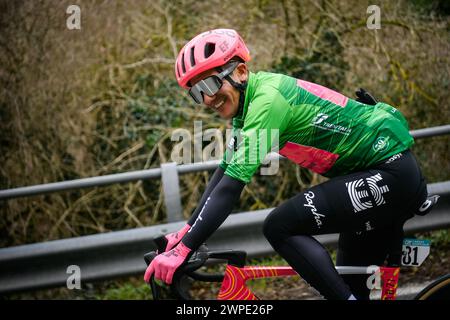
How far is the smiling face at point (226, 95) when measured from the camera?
312cm

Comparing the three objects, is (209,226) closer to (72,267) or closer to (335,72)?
(72,267)

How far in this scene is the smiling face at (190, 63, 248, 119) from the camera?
10.2 ft

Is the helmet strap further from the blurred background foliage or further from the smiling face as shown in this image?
the blurred background foliage

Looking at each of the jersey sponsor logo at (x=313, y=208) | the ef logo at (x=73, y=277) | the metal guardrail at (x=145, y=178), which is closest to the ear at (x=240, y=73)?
the jersey sponsor logo at (x=313, y=208)

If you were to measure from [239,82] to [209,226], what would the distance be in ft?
2.85

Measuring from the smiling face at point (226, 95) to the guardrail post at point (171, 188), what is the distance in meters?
1.76

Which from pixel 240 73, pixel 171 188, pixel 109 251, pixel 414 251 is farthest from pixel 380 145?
pixel 109 251

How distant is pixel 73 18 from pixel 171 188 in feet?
12.1

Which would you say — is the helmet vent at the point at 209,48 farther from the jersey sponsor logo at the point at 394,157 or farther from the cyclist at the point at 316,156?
the jersey sponsor logo at the point at 394,157

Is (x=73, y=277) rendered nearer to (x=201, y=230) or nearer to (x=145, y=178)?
(x=145, y=178)

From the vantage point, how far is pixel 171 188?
4.91 metres

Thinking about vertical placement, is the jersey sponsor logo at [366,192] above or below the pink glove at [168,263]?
above
